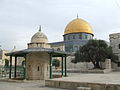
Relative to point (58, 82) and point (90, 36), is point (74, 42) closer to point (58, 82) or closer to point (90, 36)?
point (90, 36)

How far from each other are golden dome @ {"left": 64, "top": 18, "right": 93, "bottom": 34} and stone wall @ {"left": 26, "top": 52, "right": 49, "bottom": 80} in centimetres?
3248


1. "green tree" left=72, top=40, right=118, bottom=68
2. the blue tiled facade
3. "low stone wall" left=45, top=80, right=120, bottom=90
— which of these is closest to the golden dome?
the blue tiled facade

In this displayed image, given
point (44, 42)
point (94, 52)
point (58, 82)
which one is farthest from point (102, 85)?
point (94, 52)

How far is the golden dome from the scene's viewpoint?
4794 cm

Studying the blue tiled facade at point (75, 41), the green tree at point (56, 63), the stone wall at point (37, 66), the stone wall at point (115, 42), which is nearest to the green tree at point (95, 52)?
the stone wall at point (115, 42)

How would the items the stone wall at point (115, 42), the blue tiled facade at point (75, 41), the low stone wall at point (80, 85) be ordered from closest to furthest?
the low stone wall at point (80, 85)
the stone wall at point (115, 42)
the blue tiled facade at point (75, 41)

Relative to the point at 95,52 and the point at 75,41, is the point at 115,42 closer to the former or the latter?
the point at 95,52

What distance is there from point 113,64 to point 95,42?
889 centimetres

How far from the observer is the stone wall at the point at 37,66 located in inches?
639

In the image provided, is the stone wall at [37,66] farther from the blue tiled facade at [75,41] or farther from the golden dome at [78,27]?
the golden dome at [78,27]

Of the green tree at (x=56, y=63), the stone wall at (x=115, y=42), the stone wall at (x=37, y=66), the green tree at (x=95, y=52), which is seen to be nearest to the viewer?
the stone wall at (x=37, y=66)

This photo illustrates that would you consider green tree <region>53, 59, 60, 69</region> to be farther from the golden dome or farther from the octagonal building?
the golden dome

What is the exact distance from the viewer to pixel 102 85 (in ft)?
29.3

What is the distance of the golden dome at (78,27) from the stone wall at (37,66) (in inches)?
1279
